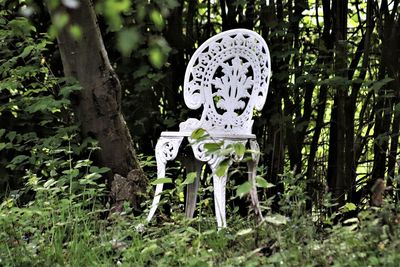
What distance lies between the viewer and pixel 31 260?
2482mm

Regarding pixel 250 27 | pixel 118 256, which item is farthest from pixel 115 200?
pixel 250 27

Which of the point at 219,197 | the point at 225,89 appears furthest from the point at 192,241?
the point at 225,89

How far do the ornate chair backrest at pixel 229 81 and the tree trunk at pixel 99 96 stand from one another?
682 mm

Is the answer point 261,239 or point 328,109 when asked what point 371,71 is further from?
point 261,239

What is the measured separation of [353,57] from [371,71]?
175 millimetres

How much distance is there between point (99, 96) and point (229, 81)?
0.93 metres

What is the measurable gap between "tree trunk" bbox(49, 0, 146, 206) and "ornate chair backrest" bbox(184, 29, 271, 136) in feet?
2.24

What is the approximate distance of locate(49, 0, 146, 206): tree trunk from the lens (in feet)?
12.8

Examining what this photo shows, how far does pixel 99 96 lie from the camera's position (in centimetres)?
392

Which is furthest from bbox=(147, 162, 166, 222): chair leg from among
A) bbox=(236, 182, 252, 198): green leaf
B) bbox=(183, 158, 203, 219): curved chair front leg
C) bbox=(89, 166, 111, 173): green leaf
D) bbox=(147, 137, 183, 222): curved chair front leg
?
bbox=(236, 182, 252, 198): green leaf

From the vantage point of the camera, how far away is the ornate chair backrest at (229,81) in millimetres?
3379

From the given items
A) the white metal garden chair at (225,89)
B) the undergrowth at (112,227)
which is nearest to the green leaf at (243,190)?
the undergrowth at (112,227)

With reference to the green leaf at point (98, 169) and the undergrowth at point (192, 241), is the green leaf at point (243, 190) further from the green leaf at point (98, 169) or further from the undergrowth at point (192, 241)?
the green leaf at point (98, 169)

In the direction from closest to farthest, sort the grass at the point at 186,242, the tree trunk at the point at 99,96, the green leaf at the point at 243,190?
the green leaf at the point at 243,190
the grass at the point at 186,242
the tree trunk at the point at 99,96
